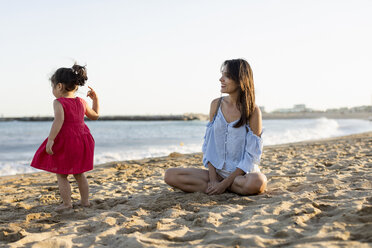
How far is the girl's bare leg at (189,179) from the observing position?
3459 millimetres

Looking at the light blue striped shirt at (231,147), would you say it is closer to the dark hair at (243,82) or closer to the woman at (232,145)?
the woman at (232,145)

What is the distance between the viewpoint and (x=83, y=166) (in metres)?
3.03

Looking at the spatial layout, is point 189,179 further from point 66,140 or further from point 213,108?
point 66,140

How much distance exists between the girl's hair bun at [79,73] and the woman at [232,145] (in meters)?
1.29

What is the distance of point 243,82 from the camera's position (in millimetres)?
3250

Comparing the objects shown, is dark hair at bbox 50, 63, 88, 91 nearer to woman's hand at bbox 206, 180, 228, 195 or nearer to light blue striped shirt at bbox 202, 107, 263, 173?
light blue striped shirt at bbox 202, 107, 263, 173

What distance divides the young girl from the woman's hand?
1.19 m

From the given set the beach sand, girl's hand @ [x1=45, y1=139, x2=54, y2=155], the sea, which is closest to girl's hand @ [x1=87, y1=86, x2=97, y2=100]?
girl's hand @ [x1=45, y1=139, x2=54, y2=155]

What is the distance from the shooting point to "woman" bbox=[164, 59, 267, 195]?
3.25m

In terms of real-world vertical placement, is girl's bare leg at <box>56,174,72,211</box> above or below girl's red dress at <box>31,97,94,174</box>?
Result: below

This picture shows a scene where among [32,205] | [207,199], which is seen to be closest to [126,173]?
[32,205]

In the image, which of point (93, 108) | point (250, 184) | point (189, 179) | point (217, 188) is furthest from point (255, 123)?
point (93, 108)

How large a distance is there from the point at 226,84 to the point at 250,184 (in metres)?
0.98

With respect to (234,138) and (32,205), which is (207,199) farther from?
(32,205)
